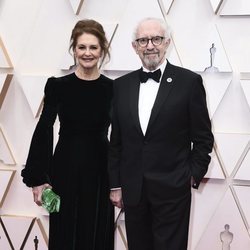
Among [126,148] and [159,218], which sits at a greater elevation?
A: [126,148]

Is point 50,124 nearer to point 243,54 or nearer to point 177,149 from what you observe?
point 177,149

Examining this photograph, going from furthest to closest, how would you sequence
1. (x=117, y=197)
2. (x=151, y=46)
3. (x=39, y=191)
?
(x=39, y=191), (x=117, y=197), (x=151, y=46)

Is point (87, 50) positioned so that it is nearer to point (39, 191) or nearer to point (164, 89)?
point (164, 89)

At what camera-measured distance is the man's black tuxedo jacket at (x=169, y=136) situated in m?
1.69

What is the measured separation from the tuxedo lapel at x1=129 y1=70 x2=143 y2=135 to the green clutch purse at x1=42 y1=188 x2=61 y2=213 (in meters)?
0.49

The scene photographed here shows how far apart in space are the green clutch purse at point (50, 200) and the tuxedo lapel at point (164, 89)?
20.7 inches

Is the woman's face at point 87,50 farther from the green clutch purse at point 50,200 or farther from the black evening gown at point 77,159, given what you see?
the green clutch purse at point 50,200

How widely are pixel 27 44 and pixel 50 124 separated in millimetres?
836

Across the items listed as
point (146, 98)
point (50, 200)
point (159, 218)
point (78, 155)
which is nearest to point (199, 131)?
point (146, 98)

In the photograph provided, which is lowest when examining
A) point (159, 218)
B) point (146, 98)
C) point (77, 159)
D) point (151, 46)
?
point (159, 218)

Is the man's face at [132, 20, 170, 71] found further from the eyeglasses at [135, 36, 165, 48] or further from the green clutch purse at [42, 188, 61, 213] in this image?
the green clutch purse at [42, 188, 61, 213]

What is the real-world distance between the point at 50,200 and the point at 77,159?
20cm

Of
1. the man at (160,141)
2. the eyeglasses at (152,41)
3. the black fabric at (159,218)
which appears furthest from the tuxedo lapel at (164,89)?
the black fabric at (159,218)

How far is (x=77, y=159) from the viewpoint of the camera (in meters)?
1.89
